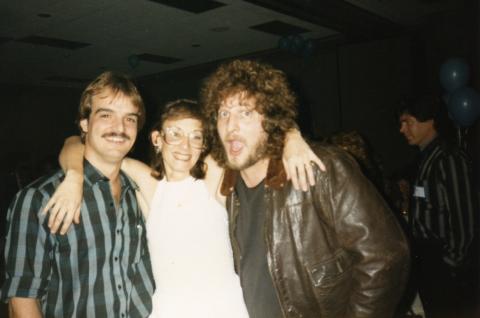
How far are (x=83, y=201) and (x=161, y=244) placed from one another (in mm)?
493

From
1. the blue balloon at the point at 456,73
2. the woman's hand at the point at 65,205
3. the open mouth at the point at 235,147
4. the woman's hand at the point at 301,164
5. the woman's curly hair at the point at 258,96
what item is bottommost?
the woman's hand at the point at 65,205

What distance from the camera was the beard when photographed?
6.66 feet

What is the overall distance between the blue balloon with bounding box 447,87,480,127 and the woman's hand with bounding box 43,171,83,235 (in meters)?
4.74

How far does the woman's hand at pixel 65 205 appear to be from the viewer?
5.79 feet

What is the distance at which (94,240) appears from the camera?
188 centimetres

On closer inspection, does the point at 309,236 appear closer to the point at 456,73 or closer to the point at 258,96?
the point at 258,96

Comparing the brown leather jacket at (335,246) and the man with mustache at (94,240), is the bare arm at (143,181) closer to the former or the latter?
the man with mustache at (94,240)

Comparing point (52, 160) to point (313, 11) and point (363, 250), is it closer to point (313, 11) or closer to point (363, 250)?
point (313, 11)

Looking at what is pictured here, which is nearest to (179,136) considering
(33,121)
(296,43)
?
(296,43)

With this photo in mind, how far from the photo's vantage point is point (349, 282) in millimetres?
1818

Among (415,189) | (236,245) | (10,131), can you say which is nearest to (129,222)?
(236,245)

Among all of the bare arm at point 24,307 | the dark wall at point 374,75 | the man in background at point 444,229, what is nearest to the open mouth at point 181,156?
the bare arm at point 24,307

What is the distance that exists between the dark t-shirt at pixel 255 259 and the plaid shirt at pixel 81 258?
0.54m

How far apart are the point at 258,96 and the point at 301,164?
566 mm
